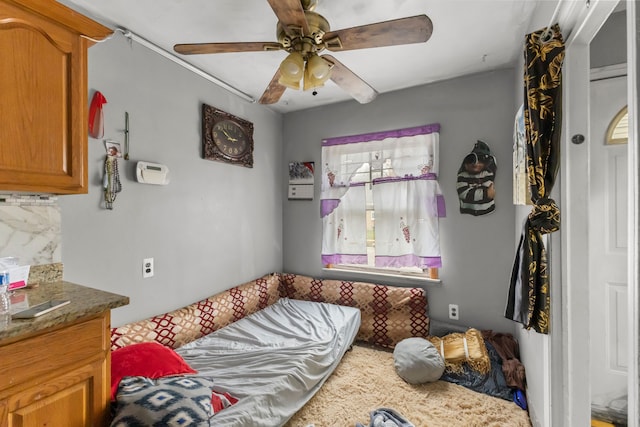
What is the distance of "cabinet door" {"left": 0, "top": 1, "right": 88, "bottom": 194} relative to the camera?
3.53ft

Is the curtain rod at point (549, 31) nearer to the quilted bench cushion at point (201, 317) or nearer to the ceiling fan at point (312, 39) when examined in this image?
the ceiling fan at point (312, 39)

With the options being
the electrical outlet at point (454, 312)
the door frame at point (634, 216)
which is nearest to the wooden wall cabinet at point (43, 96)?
the door frame at point (634, 216)

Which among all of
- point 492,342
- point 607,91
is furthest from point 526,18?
point 492,342

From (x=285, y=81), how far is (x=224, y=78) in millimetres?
1317

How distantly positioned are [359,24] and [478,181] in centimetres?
156

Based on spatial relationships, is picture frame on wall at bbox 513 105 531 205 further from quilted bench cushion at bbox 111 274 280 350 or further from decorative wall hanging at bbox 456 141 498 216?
quilted bench cushion at bbox 111 274 280 350

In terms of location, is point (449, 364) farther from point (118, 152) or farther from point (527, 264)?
point (118, 152)

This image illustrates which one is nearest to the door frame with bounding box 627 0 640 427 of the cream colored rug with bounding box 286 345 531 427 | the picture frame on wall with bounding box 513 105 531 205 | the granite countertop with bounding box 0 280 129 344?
the picture frame on wall with bounding box 513 105 531 205

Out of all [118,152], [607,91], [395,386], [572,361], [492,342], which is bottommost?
[395,386]

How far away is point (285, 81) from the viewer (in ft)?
4.64

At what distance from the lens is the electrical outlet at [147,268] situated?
75.1 inches

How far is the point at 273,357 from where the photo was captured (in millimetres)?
1843

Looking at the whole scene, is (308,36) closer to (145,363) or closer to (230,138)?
(230,138)

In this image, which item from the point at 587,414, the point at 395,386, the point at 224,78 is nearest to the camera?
the point at 587,414
